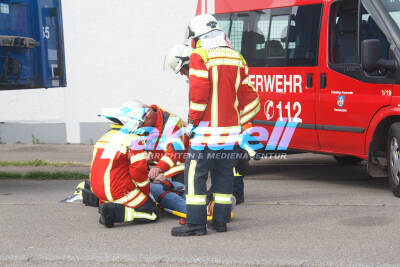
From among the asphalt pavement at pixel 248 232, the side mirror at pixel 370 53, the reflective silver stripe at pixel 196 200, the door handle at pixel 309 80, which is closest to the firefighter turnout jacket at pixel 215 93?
the reflective silver stripe at pixel 196 200

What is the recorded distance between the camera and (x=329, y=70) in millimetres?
7668

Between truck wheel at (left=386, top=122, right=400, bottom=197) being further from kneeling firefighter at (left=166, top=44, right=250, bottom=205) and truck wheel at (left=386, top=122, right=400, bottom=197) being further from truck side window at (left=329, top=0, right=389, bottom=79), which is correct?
kneeling firefighter at (left=166, top=44, right=250, bottom=205)

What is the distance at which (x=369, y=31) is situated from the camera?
23.8 ft

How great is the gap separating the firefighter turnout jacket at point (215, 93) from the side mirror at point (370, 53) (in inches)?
68.6

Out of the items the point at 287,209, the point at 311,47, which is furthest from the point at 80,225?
the point at 311,47

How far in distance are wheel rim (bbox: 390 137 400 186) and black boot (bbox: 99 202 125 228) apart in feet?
9.48

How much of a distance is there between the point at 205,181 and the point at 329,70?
271cm

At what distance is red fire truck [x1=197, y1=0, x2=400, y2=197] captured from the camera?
23.1ft

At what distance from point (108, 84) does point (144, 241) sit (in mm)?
7478

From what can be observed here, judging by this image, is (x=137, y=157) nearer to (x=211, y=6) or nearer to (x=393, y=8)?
(x=393, y=8)

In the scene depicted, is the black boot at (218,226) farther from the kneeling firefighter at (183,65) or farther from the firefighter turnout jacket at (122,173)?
the firefighter turnout jacket at (122,173)

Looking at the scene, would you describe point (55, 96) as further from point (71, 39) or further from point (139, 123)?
point (139, 123)

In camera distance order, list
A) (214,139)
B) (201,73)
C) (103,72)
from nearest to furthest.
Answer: (201,73), (214,139), (103,72)

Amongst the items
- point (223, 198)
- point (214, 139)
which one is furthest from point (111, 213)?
point (214, 139)
